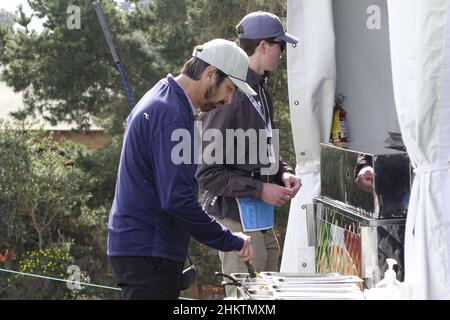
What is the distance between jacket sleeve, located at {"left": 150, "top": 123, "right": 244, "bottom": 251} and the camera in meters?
3.28

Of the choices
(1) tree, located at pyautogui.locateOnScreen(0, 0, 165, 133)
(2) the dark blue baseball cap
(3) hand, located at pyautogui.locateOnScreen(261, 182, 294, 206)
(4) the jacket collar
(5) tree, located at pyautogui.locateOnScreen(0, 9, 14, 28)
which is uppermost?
(5) tree, located at pyautogui.locateOnScreen(0, 9, 14, 28)

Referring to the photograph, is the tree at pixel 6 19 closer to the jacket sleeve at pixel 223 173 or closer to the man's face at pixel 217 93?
the jacket sleeve at pixel 223 173

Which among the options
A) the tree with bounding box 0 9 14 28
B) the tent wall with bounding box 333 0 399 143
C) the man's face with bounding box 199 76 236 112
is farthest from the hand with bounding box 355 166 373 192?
the tree with bounding box 0 9 14 28

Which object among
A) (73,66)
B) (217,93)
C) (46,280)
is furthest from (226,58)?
(73,66)

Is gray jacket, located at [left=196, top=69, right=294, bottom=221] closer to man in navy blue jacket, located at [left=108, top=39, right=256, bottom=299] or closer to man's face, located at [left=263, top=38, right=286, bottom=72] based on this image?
man's face, located at [left=263, top=38, right=286, bottom=72]

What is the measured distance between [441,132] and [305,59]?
1918 millimetres

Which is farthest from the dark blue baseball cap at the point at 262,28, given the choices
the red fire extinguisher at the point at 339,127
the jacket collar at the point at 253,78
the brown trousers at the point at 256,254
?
the brown trousers at the point at 256,254

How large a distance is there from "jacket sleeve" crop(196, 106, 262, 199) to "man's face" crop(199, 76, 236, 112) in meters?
0.88

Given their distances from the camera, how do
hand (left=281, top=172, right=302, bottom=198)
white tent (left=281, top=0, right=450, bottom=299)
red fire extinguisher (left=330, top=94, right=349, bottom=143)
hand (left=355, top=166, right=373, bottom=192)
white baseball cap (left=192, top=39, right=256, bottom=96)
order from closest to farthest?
white baseball cap (left=192, top=39, right=256, bottom=96), hand (left=355, top=166, right=373, bottom=192), hand (left=281, top=172, right=302, bottom=198), white tent (left=281, top=0, right=450, bottom=299), red fire extinguisher (left=330, top=94, right=349, bottom=143)

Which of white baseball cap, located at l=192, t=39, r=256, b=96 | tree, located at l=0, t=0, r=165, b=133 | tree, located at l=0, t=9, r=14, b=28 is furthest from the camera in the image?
tree, located at l=0, t=9, r=14, b=28

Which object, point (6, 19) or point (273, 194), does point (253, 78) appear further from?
point (6, 19)

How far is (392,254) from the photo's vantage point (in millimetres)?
3875

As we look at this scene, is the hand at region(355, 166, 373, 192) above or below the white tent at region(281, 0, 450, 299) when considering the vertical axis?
below
